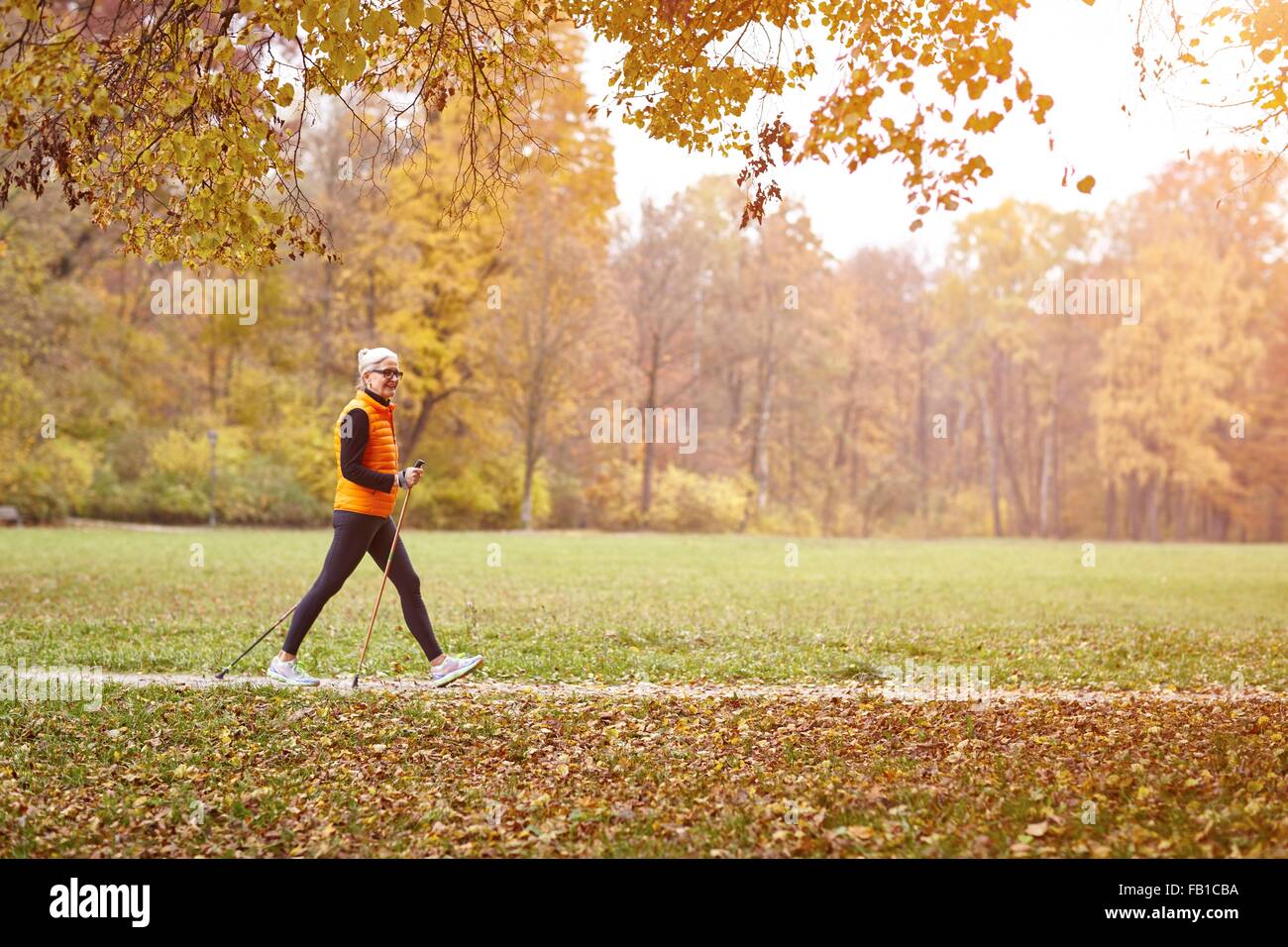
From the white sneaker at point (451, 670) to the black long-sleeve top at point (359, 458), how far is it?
1589 millimetres

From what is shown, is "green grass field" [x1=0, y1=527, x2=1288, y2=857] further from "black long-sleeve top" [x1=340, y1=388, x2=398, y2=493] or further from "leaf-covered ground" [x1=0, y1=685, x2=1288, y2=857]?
"black long-sleeve top" [x1=340, y1=388, x2=398, y2=493]

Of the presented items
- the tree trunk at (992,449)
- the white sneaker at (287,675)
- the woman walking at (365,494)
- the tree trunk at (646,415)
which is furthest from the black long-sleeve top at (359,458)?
the tree trunk at (992,449)

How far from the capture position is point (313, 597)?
780cm

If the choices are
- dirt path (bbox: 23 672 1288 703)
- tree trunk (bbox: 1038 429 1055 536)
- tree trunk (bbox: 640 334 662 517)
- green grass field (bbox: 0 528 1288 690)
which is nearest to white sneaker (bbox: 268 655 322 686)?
dirt path (bbox: 23 672 1288 703)

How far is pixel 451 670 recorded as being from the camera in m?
8.35

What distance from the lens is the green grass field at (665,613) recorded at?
9680mm

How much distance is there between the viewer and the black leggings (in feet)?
25.2

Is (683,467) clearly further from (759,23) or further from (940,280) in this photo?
(759,23)

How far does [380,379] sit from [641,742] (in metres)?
3.13

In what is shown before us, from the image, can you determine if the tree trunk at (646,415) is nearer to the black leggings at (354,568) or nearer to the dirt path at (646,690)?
the dirt path at (646,690)

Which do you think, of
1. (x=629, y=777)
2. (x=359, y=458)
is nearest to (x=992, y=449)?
(x=359, y=458)

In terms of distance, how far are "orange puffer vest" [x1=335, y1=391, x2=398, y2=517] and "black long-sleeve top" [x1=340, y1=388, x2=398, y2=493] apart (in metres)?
0.04

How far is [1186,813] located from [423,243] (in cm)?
3107

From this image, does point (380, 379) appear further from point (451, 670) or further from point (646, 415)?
point (646, 415)
